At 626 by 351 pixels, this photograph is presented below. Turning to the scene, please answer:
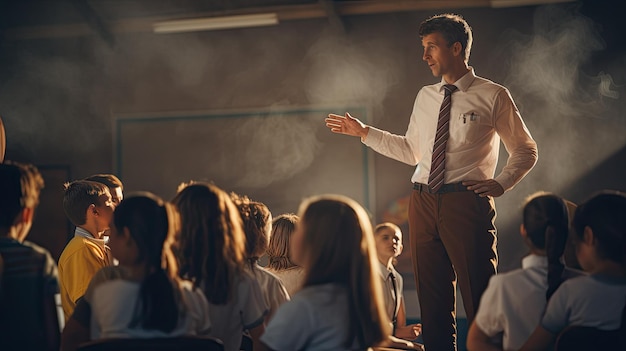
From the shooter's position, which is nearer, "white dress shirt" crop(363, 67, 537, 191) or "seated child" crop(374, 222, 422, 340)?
"white dress shirt" crop(363, 67, 537, 191)

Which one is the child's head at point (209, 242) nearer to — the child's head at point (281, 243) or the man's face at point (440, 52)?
the child's head at point (281, 243)

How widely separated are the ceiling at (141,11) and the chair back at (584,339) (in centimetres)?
480

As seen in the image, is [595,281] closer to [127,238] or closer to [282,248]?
[127,238]

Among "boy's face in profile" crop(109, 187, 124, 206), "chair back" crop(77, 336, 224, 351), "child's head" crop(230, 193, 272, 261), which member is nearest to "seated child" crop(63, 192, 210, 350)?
"chair back" crop(77, 336, 224, 351)

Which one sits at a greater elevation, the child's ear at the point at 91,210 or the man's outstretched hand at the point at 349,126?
the man's outstretched hand at the point at 349,126

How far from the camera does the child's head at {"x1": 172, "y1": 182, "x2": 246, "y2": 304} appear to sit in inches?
88.6

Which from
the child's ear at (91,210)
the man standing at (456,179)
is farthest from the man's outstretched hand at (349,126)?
Result: the child's ear at (91,210)

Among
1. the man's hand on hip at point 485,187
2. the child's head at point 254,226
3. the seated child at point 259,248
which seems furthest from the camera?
the man's hand on hip at point 485,187

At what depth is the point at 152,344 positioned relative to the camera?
180 centimetres

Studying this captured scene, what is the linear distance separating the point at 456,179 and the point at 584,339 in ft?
3.68

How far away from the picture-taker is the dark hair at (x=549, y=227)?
7.30 feet

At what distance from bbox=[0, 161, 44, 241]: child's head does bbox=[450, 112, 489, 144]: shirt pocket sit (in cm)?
164

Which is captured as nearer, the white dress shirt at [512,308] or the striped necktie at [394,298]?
the white dress shirt at [512,308]

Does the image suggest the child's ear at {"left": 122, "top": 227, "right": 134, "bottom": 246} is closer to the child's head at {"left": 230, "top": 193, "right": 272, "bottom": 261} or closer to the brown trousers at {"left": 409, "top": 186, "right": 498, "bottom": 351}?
the child's head at {"left": 230, "top": 193, "right": 272, "bottom": 261}
